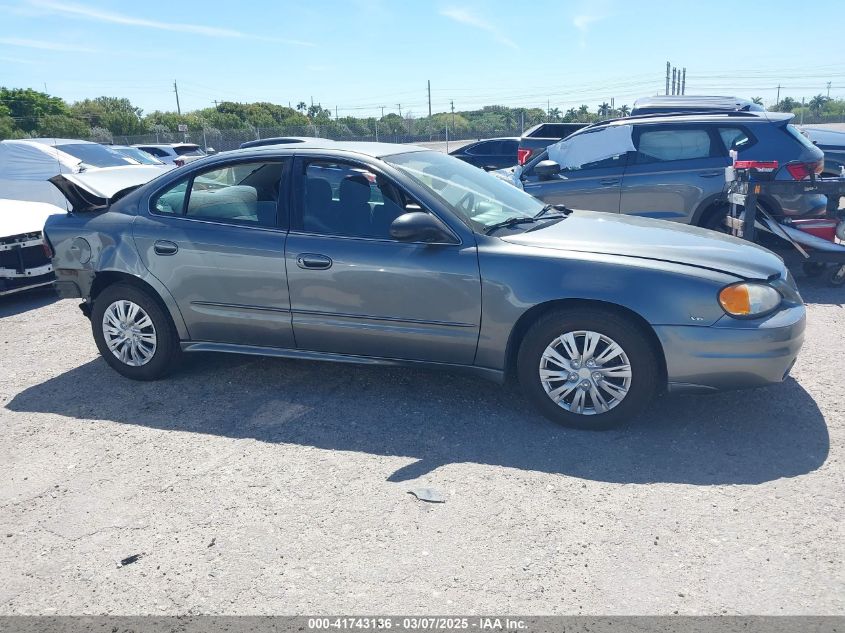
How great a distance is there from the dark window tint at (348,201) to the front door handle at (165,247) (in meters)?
0.94

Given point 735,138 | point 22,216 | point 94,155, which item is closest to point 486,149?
point 94,155

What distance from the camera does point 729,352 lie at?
3.86 meters

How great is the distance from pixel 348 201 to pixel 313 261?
1.48ft

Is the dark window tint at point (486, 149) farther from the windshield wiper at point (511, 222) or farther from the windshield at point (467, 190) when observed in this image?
the windshield wiper at point (511, 222)

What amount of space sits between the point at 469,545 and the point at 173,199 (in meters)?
3.28

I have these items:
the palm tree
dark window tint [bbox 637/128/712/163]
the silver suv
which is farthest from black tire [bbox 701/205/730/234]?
the palm tree

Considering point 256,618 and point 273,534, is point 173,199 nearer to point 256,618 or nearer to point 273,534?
point 273,534

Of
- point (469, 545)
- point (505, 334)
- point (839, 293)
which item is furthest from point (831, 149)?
point (469, 545)

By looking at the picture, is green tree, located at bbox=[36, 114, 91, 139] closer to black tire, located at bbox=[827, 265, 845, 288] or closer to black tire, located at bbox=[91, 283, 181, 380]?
black tire, located at bbox=[91, 283, 181, 380]

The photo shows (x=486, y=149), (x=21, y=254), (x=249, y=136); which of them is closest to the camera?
(x=21, y=254)

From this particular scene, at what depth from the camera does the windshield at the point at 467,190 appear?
4.49 m

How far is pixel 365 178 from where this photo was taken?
4586mm

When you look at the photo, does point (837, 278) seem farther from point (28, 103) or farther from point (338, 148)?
point (28, 103)

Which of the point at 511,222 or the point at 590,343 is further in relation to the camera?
the point at 511,222
